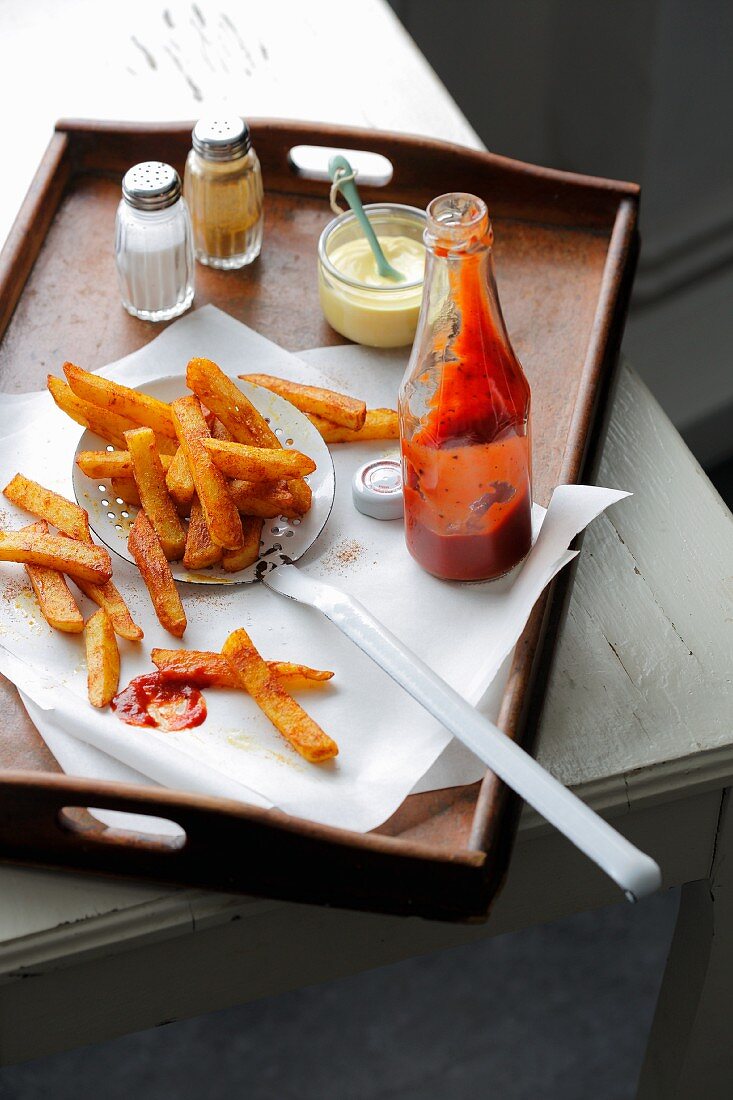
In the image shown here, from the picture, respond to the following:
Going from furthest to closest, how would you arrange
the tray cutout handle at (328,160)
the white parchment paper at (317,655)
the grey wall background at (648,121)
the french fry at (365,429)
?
the grey wall background at (648,121), the tray cutout handle at (328,160), the french fry at (365,429), the white parchment paper at (317,655)

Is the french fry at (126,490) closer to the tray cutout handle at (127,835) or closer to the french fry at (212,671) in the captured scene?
the french fry at (212,671)

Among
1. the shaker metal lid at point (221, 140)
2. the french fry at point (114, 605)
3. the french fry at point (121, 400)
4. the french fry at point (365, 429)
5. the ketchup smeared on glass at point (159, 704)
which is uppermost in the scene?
the shaker metal lid at point (221, 140)

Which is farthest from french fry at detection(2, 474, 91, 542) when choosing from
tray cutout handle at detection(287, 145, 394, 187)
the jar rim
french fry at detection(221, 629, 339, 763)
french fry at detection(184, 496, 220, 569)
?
tray cutout handle at detection(287, 145, 394, 187)

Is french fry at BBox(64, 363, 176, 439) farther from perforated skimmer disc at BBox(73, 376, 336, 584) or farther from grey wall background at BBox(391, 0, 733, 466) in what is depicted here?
grey wall background at BBox(391, 0, 733, 466)

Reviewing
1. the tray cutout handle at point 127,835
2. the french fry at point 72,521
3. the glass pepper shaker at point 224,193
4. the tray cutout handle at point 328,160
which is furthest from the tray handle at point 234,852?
the tray cutout handle at point 328,160

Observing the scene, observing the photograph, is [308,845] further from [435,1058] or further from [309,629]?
[435,1058]

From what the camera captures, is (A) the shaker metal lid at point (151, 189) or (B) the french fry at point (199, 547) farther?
(A) the shaker metal lid at point (151, 189)
